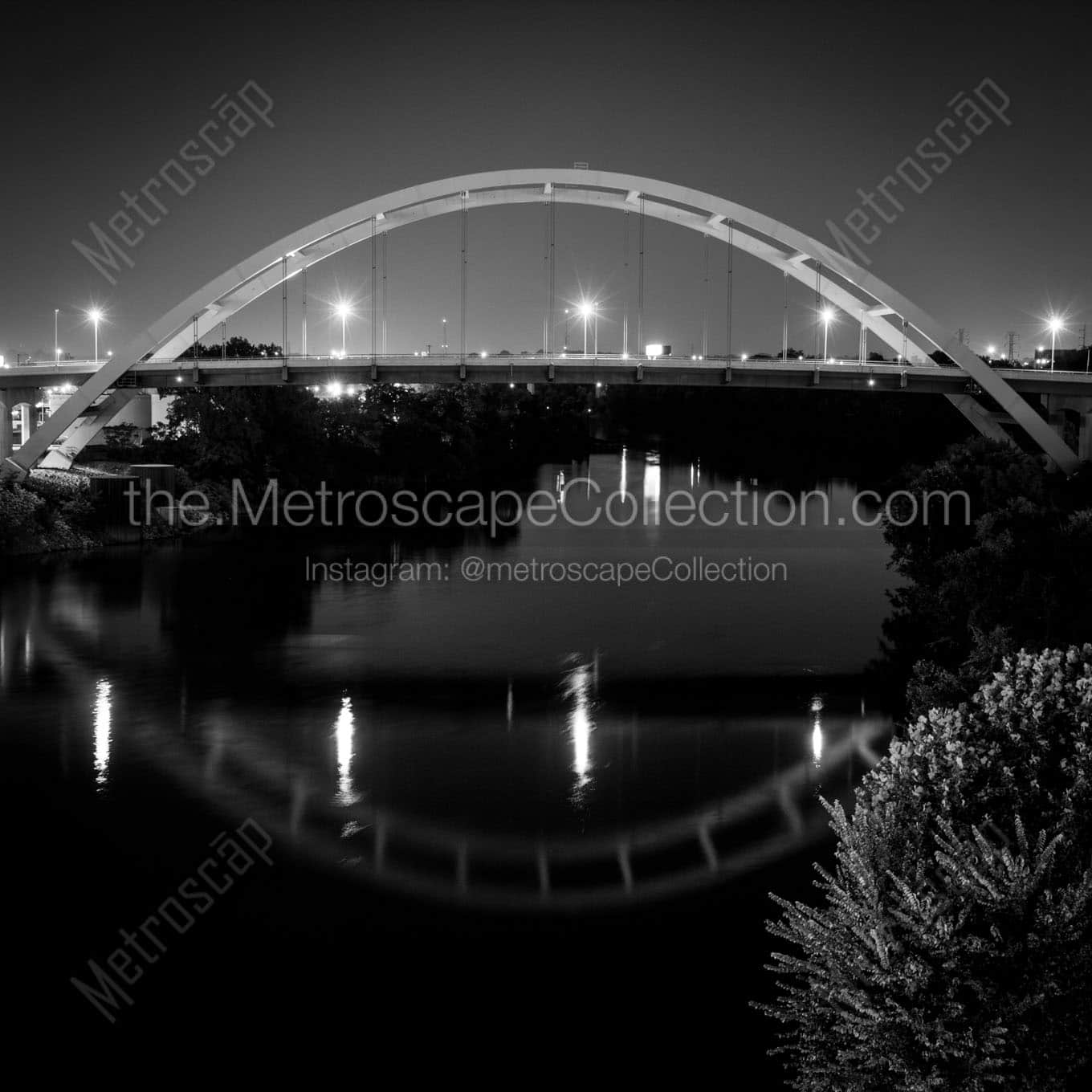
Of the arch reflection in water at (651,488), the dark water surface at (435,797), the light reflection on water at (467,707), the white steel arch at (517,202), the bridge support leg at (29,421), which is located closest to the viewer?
the dark water surface at (435,797)

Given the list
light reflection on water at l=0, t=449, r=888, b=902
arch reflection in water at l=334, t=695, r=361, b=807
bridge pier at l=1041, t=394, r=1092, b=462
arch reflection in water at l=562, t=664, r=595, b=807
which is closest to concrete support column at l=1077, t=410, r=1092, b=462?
bridge pier at l=1041, t=394, r=1092, b=462

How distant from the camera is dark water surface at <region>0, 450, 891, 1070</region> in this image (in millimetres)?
9820

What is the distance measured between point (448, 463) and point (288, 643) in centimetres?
4064

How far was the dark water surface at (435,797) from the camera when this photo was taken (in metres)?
9.82

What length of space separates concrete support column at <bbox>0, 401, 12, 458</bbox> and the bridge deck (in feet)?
2.91

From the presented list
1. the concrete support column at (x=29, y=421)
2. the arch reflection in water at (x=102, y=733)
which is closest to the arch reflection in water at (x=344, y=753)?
the arch reflection in water at (x=102, y=733)

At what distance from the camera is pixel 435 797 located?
1475 centimetres

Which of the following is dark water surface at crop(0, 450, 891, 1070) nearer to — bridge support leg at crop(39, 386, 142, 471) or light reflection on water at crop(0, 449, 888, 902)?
light reflection on water at crop(0, 449, 888, 902)

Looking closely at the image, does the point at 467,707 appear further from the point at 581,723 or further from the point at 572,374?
the point at 572,374

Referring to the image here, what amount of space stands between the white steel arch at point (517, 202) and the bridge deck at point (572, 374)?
111cm

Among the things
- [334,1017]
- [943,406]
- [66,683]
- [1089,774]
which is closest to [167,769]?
[66,683]

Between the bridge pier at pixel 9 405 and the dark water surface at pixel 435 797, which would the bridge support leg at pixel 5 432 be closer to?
the bridge pier at pixel 9 405

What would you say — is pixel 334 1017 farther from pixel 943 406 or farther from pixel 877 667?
pixel 943 406

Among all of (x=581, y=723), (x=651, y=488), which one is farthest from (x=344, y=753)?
(x=651, y=488)
